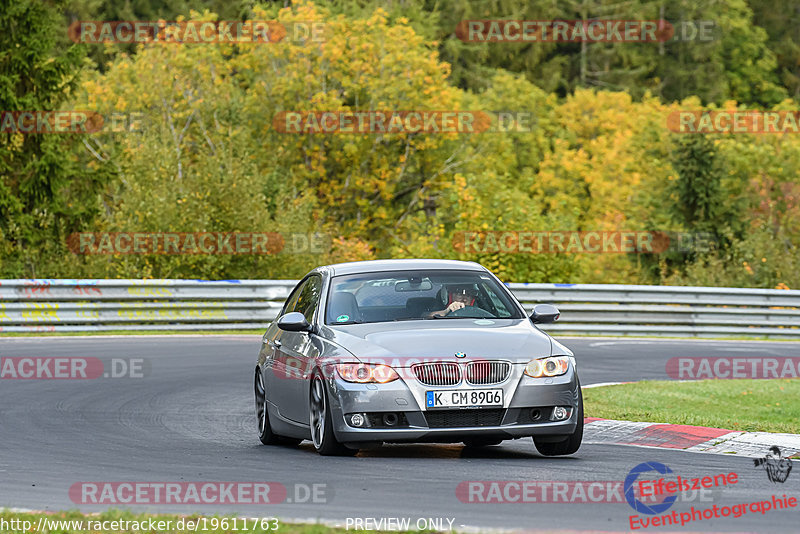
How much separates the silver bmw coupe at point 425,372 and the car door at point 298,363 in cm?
2

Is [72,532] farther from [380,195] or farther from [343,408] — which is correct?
[380,195]

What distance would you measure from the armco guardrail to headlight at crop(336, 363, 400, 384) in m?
16.3

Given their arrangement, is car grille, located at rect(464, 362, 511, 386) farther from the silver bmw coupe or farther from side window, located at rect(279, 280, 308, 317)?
side window, located at rect(279, 280, 308, 317)

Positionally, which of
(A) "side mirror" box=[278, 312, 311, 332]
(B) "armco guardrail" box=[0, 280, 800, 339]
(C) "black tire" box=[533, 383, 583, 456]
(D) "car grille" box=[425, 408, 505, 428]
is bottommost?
(B) "armco guardrail" box=[0, 280, 800, 339]

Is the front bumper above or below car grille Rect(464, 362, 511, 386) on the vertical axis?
below

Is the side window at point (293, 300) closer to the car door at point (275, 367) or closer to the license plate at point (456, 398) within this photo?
the car door at point (275, 367)

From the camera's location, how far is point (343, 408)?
33.0 feet

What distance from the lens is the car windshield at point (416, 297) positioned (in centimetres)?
1107

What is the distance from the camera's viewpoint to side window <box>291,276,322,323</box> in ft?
38.0

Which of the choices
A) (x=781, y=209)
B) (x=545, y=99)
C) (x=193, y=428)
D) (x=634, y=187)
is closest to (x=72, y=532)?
(x=193, y=428)

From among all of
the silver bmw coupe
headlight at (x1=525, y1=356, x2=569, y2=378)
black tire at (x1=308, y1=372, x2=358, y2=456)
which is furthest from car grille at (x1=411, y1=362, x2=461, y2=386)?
black tire at (x1=308, y1=372, x2=358, y2=456)

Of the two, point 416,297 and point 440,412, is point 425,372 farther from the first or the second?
point 416,297

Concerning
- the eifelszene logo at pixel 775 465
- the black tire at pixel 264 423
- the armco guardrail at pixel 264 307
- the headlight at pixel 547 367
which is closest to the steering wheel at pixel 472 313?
the headlight at pixel 547 367

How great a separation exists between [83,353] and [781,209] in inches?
1477
